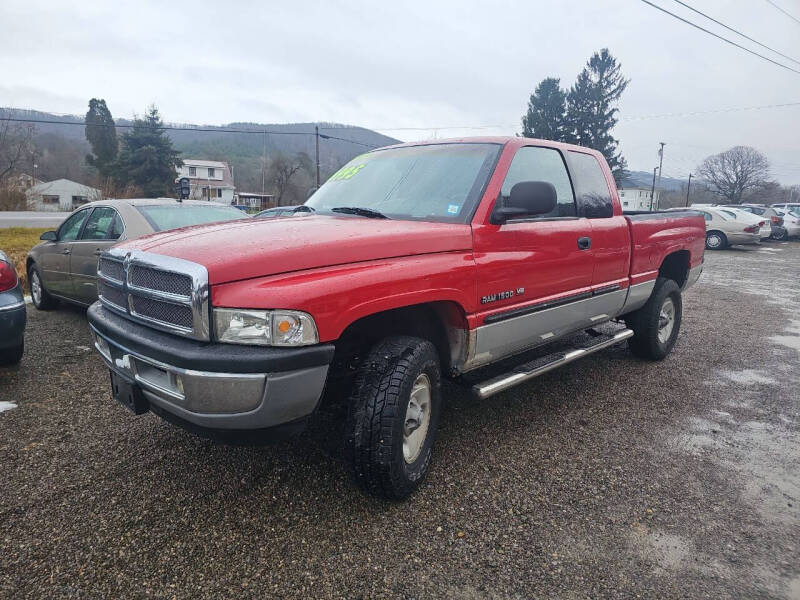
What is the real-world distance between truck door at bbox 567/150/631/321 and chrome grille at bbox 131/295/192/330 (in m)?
3.04

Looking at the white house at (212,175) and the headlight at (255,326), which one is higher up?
the white house at (212,175)

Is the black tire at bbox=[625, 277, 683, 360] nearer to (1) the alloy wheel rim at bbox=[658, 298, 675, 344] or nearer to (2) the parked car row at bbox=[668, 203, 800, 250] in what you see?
(1) the alloy wheel rim at bbox=[658, 298, 675, 344]

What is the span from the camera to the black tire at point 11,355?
4.42m

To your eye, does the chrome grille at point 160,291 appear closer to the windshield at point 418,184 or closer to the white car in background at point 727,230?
the windshield at point 418,184

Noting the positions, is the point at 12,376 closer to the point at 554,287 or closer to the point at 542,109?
the point at 554,287

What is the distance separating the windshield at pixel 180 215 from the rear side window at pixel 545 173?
3.05 metres

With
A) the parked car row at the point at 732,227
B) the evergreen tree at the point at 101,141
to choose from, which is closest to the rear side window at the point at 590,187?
the parked car row at the point at 732,227

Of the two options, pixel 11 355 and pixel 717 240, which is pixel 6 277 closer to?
pixel 11 355

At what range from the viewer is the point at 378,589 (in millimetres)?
2135

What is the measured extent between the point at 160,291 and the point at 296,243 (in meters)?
0.67

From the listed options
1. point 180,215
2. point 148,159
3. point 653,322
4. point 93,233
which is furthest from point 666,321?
point 148,159

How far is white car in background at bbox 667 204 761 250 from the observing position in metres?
18.5

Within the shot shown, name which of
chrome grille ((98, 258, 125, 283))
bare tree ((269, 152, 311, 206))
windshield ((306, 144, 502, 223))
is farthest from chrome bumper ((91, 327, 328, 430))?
bare tree ((269, 152, 311, 206))

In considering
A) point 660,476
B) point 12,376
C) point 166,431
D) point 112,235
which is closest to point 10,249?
point 112,235
